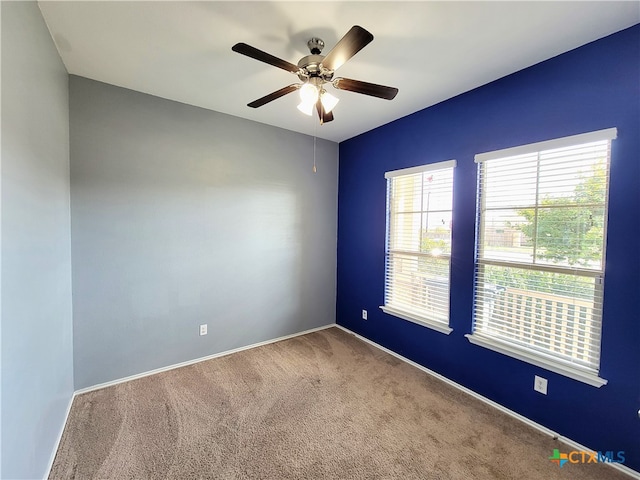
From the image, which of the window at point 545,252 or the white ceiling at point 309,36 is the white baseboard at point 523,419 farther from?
the white ceiling at point 309,36

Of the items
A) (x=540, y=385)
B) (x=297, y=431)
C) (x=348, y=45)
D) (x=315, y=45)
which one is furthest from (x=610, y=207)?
(x=297, y=431)

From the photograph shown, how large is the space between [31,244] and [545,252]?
3229mm

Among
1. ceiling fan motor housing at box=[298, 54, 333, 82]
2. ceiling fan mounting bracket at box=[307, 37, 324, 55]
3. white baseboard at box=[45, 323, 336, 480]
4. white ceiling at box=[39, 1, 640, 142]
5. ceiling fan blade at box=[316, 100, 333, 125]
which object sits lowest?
white baseboard at box=[45, 323, 336, 480]

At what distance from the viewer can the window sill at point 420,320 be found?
2591 mm

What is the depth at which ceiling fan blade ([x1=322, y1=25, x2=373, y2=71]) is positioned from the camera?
1.24 meters

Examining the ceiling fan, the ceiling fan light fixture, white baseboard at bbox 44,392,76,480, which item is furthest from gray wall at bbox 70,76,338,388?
the ceiling fan light fixture

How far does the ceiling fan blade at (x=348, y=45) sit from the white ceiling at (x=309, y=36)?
0.30 m

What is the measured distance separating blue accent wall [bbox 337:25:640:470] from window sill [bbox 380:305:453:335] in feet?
0.18

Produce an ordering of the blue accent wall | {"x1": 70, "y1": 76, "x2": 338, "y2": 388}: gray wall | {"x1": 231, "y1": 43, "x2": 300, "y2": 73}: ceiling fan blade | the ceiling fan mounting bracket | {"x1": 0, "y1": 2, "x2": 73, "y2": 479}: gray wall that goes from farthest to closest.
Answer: {"x1": 70, "y1": 76, "x2": 338, "y2": 388}: gray wall → the ceiling fan mounting bracket → the blue accent wall → {"x1": 231, "y1": 43, "x2": 300, "y2": 73}: ceiling fan blade → {"x1": 0, "y1": 2, "x2": 73, "y2": 479}: gray wall

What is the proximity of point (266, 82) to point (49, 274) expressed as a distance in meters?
2.07

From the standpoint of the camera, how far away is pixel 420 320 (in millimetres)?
2803

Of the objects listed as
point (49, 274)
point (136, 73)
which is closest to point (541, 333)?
point (49, 274)

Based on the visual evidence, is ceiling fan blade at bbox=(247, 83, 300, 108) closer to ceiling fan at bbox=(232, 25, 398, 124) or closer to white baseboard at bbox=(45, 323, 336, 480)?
ceiling fan at bbox=(232, 25, 398, 124)

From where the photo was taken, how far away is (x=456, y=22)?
1593mm
